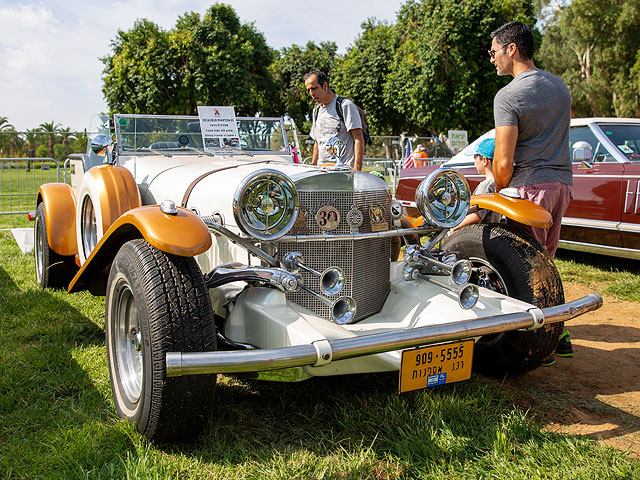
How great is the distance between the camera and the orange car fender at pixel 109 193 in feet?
11.0

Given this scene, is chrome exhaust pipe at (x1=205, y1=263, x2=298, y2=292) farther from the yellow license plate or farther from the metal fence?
the metal fence

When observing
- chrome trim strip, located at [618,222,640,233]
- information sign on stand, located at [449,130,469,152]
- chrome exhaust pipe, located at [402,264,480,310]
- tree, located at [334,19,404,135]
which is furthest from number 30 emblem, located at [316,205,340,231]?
tree, located at [334,19,404,135]

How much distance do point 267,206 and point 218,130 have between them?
2173 millimetres

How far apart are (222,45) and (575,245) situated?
22515 mm

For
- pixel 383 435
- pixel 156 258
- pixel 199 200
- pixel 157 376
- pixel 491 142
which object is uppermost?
pixel 491 142

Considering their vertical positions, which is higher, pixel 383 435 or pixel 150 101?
pixel 150 101

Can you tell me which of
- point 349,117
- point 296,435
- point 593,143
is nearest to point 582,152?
point 593,143

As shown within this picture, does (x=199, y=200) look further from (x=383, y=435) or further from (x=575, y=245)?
(x=575, y=245)

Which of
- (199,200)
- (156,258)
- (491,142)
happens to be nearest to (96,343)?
(199,200)

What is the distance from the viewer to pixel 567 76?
3139cm

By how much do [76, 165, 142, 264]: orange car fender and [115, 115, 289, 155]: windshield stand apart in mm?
594

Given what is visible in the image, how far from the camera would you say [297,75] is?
34.1 m

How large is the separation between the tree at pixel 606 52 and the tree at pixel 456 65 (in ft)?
16.6

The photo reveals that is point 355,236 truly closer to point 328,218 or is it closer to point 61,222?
point 328,218
